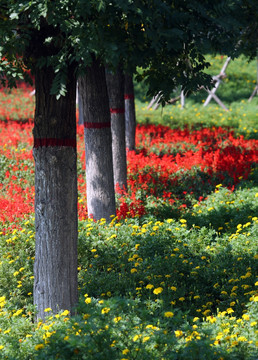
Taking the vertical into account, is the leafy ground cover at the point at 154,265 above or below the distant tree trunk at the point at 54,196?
below

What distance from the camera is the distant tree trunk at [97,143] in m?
7.20

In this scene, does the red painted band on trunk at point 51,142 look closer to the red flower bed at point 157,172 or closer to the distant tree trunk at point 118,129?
the red flower bed at point 157,172

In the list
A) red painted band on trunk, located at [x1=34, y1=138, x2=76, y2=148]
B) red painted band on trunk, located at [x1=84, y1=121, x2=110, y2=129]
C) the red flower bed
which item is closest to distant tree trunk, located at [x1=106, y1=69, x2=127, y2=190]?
the red flower bed

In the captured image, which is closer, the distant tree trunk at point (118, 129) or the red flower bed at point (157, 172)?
the red flower bed at point (157, 172)

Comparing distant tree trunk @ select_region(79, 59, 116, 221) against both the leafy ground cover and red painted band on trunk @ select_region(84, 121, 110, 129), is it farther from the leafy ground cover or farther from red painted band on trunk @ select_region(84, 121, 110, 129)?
the leafy ground cover

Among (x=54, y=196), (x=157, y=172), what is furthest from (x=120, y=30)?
(x=157, y=172)

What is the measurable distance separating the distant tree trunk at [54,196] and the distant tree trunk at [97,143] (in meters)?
2.67

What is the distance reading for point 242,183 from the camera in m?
9.00

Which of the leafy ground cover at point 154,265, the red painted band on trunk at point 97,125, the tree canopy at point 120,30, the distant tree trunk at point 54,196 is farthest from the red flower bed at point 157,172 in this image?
the tree canopy at point 120,30

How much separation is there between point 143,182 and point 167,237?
319cm

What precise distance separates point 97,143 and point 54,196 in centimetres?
288

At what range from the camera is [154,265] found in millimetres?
5629

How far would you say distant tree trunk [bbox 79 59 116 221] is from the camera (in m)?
7.20

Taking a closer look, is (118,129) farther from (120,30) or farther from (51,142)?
(120,30)
